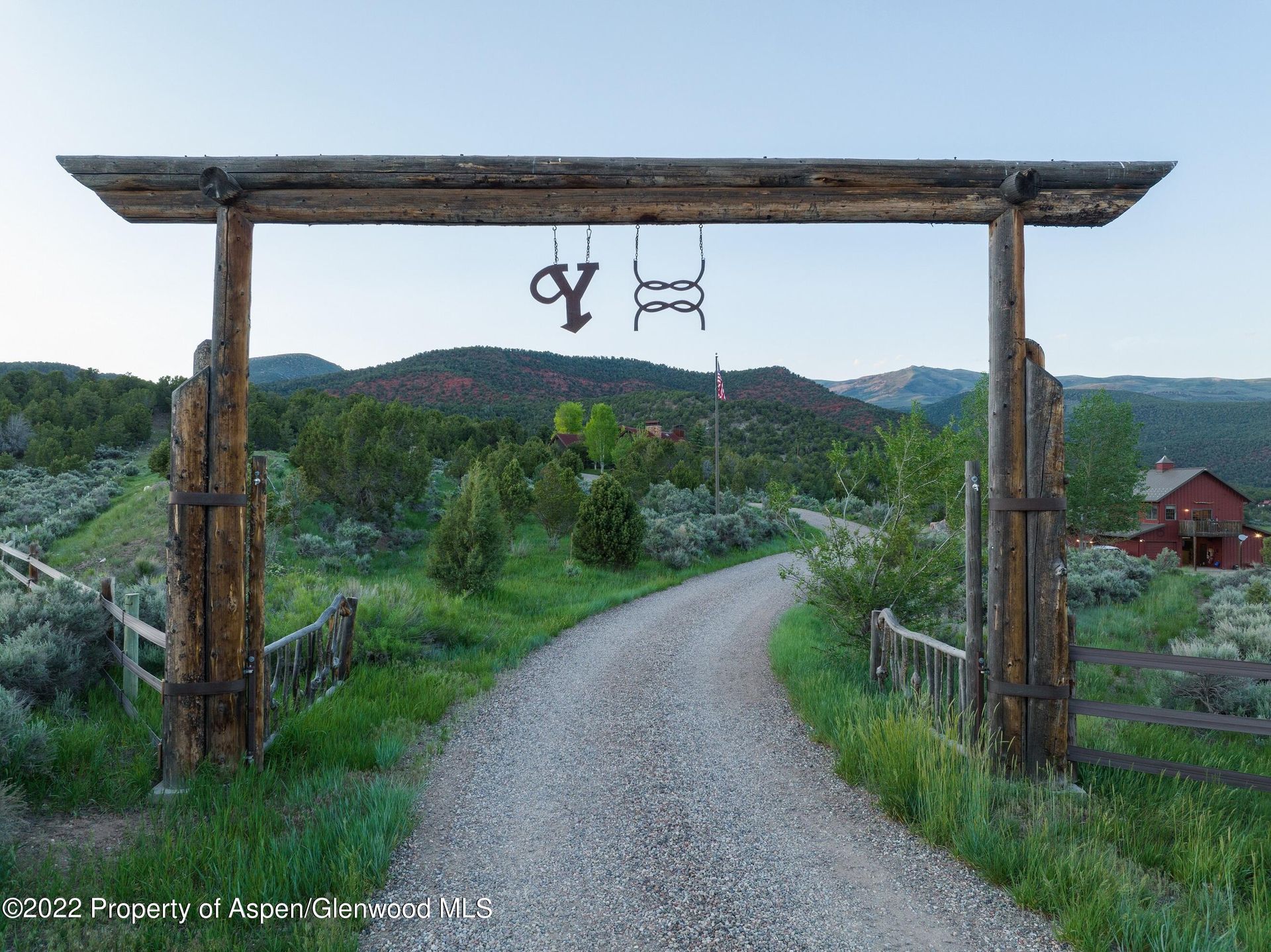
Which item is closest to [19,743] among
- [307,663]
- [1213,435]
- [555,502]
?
[307,663]

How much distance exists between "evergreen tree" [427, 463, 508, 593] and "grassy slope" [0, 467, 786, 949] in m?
3.18

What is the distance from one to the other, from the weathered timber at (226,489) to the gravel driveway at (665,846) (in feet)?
5.05

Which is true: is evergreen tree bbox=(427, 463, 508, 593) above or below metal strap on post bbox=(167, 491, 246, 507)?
below

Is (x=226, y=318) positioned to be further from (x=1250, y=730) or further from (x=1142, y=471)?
(x=1142, y=471)

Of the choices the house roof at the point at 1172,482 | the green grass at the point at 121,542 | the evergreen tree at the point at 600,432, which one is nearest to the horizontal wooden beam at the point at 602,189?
the green grass at the point at 121,542

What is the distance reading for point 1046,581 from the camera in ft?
15.2

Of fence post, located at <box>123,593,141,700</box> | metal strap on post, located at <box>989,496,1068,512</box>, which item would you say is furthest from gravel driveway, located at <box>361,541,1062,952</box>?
fence post, located at <box>123,593,141,700</box>

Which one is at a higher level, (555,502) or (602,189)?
(602,189)

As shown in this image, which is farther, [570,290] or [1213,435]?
[1213,435]

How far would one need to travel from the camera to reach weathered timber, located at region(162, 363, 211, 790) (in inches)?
181

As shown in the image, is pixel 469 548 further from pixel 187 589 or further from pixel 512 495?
pixel 512 495

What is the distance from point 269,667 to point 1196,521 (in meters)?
45.4

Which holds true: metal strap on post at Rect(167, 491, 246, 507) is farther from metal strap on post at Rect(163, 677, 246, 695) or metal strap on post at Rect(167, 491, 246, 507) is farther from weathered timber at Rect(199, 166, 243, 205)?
weathered timber at Rect(199, 166, 243, 205)

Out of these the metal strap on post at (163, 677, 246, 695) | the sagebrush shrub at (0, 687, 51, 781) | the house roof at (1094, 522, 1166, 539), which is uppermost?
the metal strap on post at (163, 677, 246, 695)
